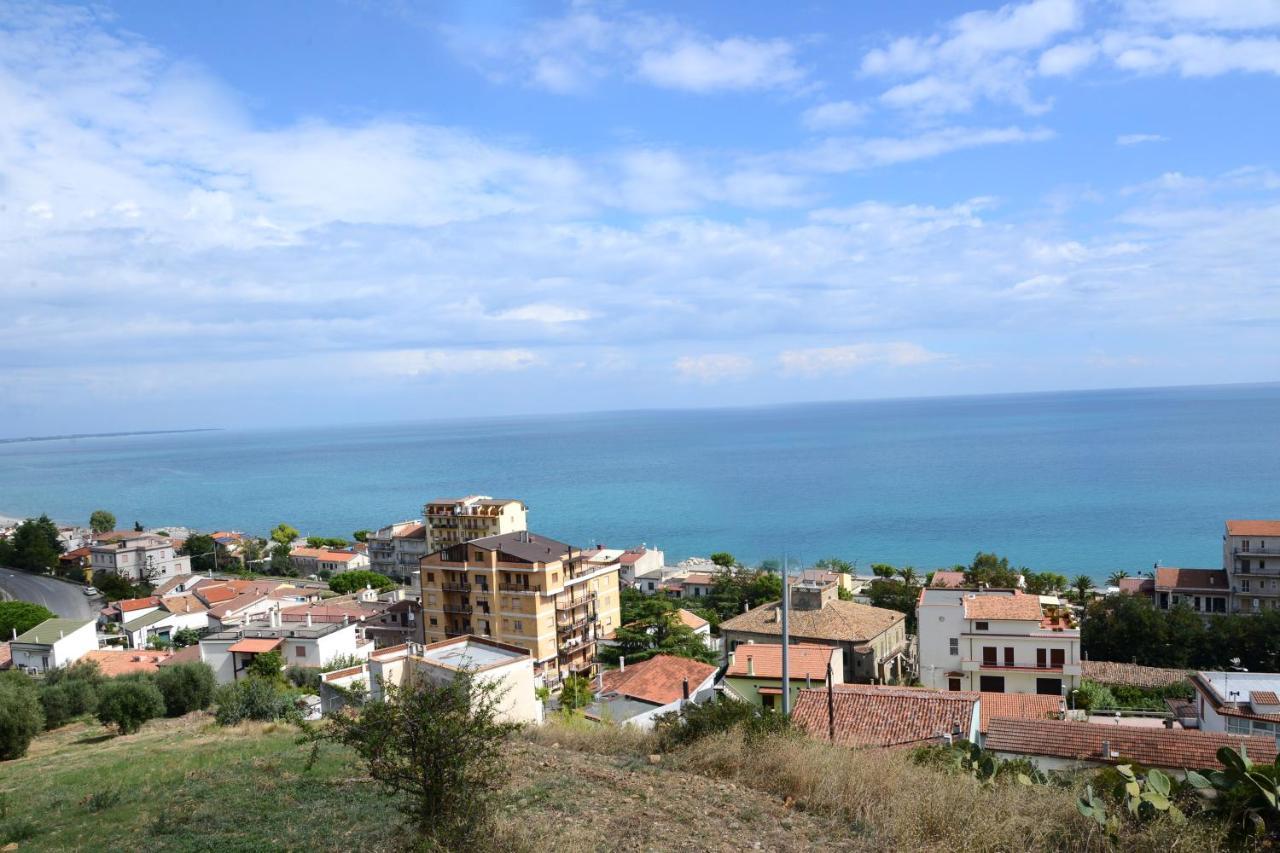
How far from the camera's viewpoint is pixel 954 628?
88.1ft

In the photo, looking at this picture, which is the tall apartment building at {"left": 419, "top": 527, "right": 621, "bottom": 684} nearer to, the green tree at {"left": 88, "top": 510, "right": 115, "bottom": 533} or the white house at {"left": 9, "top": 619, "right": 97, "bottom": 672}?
the white house at {"left": 9, "top": 619, "right": 97, "bottom": 672}

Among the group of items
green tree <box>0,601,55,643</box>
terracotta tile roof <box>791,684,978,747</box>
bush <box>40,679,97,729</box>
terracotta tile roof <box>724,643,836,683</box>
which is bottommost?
green tree <box>0,601,55,643</box>

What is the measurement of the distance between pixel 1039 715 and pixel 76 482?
7690 inches

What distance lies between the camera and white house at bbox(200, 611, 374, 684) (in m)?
31.0

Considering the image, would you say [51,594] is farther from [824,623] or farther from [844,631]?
[844,631]

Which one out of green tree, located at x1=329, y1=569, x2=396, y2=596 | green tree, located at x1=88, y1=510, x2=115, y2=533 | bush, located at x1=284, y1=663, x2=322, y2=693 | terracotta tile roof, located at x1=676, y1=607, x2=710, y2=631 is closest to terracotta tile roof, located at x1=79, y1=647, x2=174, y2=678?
bush, located at x1=284, y1=663, x2=322, y2=693

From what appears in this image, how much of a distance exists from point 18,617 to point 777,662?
38.9 metres

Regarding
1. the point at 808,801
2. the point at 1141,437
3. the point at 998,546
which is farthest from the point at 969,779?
the point at 1141,437

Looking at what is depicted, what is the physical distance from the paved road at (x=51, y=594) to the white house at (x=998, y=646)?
48769 mm

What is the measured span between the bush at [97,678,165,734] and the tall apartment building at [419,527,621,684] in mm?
11960

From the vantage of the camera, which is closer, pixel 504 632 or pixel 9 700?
pixel 9 700

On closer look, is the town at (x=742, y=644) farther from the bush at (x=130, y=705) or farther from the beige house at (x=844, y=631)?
the bush at (x=130, y=705)

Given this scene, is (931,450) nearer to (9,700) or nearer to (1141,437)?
(1141,437)

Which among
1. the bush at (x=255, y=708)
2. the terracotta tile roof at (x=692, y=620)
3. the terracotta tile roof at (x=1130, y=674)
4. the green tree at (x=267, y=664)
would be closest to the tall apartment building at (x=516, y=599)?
the terracotta tile roof at (x=692, y=620)
